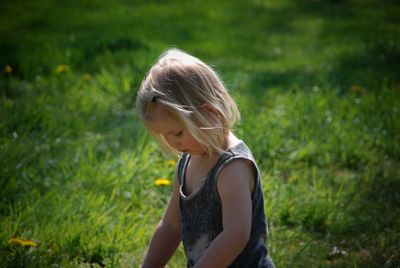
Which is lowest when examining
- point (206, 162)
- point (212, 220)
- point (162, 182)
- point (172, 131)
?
point (162, 182)

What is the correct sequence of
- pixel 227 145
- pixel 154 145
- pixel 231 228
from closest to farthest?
pixel 231 228 → pixel 227 145 → pixel 154 145

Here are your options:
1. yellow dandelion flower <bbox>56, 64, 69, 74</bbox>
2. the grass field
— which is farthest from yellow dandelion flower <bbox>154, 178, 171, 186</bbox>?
yellow dandelion flower <bbox>56, 64, 69, 74</bbox>

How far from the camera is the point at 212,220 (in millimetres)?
1900

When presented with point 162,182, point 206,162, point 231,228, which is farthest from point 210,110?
point 162,182

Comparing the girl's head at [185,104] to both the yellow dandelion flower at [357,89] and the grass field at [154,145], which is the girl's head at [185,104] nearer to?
the grass field at [154,145]

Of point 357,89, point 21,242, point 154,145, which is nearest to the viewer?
point 21,242

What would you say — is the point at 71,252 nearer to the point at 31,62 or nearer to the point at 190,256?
the point at 190,256

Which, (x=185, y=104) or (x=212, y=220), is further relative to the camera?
(x=212, y=220)

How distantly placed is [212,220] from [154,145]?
5.28ft

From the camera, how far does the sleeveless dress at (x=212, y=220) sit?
186 cm

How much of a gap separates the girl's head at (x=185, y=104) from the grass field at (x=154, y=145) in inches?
35.0

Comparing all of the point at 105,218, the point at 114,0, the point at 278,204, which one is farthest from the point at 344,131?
the point at 114,0

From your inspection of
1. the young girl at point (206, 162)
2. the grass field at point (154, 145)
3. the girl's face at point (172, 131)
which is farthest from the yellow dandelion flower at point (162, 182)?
the girl's face at point (172, 131)

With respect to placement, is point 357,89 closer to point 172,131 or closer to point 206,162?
point 206,162
